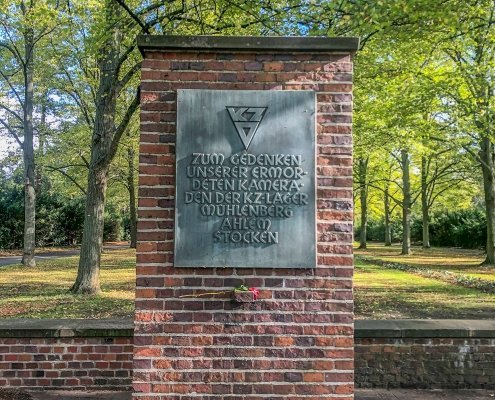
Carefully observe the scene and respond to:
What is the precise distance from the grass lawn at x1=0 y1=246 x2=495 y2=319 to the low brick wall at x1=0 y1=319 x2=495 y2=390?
9.58 ft

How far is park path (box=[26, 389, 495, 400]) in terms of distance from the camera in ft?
16.1

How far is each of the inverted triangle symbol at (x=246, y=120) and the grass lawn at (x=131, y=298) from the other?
5.25 metres

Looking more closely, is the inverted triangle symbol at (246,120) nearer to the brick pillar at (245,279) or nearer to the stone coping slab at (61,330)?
the brick pillar at (245,279)

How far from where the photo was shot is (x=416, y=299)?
418 inches

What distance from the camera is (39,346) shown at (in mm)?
5094

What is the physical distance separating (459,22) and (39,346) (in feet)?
26.8

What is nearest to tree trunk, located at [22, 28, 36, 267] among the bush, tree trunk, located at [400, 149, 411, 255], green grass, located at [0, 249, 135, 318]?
green grass, located at [0, 249, 135, 318]

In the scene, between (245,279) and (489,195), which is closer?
(245,279)

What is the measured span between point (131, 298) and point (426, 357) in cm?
646

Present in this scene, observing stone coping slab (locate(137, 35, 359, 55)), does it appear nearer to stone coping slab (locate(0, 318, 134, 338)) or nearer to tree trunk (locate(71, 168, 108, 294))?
stone coping slab (locate(0, 318, 134, 338))

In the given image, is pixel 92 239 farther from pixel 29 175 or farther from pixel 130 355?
pixel 29 175

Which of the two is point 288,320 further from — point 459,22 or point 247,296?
point 459,22

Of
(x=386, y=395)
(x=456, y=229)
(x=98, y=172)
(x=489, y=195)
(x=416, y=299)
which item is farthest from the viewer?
(x=456, y=229)

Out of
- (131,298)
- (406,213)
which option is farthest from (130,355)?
(406,213)
